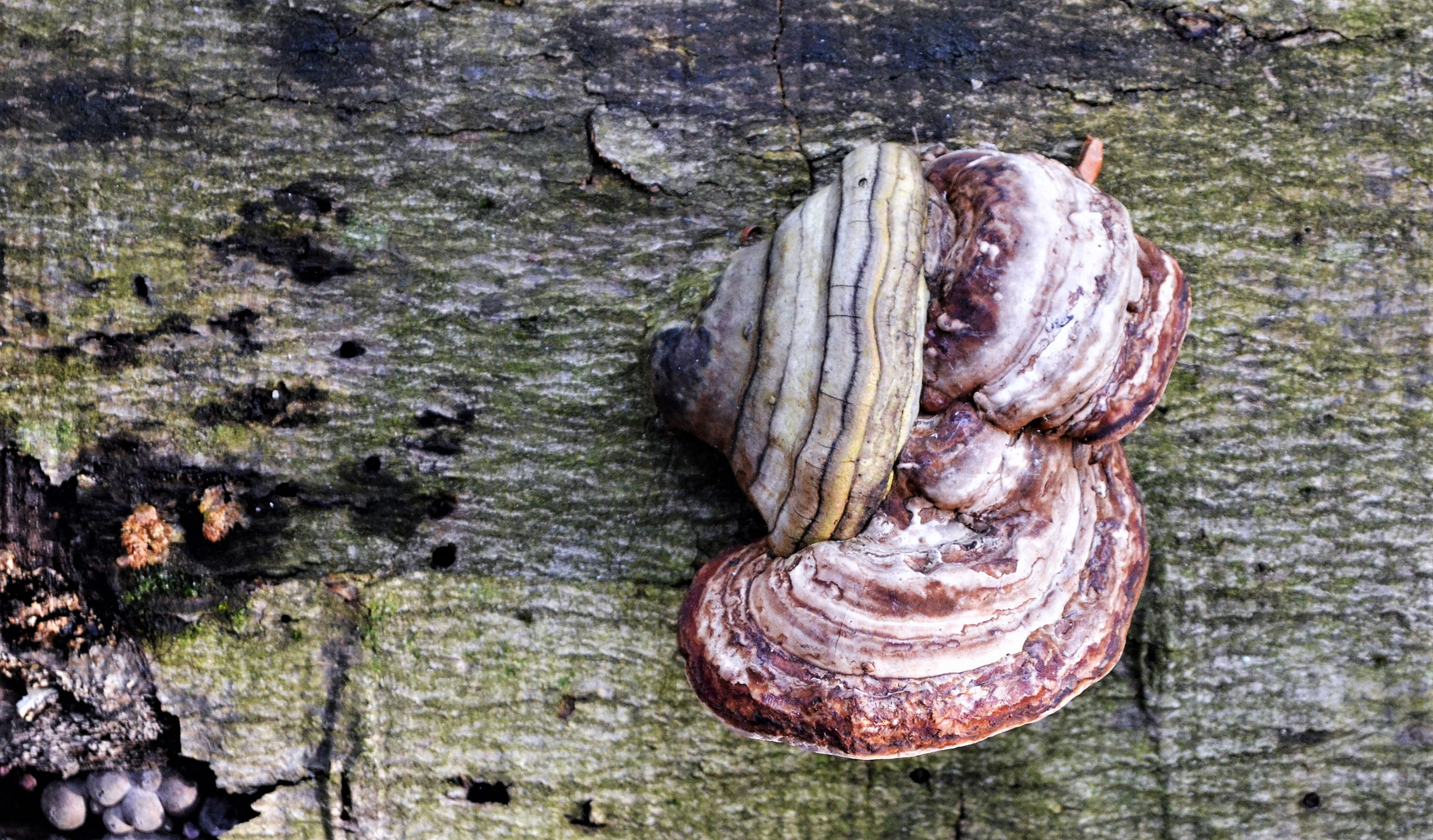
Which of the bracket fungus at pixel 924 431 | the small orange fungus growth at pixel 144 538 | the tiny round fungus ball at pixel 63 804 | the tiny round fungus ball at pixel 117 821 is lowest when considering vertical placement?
the tiny round fungus ball at pixel 117 821

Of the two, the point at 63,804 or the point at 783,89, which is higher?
the point at 783,89

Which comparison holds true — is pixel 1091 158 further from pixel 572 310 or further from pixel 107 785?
pixel 107 785

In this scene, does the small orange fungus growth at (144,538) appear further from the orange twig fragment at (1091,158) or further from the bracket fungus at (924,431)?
the orange twig fragment at (1091,158)

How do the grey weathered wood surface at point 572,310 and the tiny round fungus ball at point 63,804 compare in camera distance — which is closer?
the grey weathered wood surface at point 572,310

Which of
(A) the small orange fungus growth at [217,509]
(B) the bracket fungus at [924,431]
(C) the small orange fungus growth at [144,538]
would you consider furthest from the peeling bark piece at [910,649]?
(C) the small orange fungus growth at [144,538]

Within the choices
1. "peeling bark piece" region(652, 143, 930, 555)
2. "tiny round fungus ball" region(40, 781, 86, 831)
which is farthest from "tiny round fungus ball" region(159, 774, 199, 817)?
"peeling bark piece" region(652, 143, 930, 555)

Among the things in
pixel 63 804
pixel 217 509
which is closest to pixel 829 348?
pixel 217 509

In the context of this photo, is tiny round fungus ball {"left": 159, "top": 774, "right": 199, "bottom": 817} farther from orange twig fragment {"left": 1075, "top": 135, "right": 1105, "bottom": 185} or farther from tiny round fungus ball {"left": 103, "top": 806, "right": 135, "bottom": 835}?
orange twig fragment {"left": 1075, "top": 135, "right": 1105, "bottom": 185}
